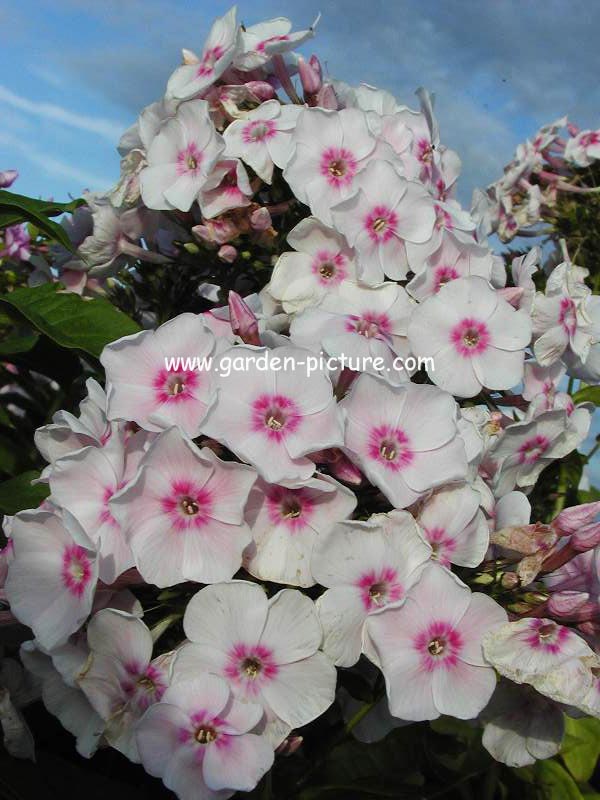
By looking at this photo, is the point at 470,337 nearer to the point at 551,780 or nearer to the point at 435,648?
the point at 435,648

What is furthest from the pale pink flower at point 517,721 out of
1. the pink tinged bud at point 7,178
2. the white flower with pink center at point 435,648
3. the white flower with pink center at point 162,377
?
the pink tinged bud at point 7,178

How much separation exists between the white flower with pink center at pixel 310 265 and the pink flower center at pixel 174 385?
28cm

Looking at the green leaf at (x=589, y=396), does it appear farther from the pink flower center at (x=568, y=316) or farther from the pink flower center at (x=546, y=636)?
the pink flower center at (x=546, y=636)

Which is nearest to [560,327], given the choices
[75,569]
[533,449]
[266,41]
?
[533,449]

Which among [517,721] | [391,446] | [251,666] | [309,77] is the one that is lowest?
[517,721]

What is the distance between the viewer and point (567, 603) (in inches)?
33.9

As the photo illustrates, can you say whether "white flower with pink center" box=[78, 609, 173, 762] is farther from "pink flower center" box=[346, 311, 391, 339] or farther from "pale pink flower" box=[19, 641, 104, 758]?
"pink flower center" box=[346, 311, 391, 339]

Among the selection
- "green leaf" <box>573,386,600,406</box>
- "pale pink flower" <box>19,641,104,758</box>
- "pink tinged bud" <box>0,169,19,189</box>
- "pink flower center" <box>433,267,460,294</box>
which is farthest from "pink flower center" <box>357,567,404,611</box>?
"pink tinged bud" <box>0,169,19,189</box>

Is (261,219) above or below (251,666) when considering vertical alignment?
above

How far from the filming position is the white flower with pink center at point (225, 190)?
1.15 metres

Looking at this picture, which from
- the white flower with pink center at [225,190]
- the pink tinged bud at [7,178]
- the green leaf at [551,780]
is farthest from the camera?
the pink tinged bud at [7,178]

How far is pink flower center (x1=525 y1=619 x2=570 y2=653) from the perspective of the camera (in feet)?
2.78

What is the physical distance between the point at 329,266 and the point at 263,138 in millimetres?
202

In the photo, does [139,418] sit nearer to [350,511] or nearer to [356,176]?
[350,511]
